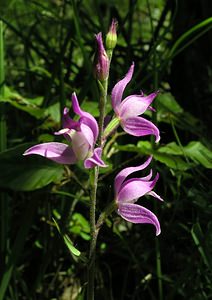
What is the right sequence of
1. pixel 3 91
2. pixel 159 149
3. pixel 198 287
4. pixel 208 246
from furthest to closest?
1. pixel 3 91
2. pixel 159 149
3. pixel 198 287
4. pixel 208 246

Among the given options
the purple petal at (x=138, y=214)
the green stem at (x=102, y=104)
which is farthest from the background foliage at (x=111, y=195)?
the green stem at (x=102, y=104)

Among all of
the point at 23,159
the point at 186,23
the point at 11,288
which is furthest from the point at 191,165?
the point at 186,23

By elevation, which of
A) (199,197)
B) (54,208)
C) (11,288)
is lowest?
(11,288)

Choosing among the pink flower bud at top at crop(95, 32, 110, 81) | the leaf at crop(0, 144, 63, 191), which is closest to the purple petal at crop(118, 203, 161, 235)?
the pink flower bud at top at crop(95, 32, 110, 81)

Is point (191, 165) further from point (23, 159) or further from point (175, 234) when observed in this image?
point (23, 159)

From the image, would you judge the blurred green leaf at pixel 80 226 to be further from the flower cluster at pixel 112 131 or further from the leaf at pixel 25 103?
the flower cluster at pixel 112 131

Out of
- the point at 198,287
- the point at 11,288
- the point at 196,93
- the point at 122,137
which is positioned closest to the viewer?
the point at 198,287
